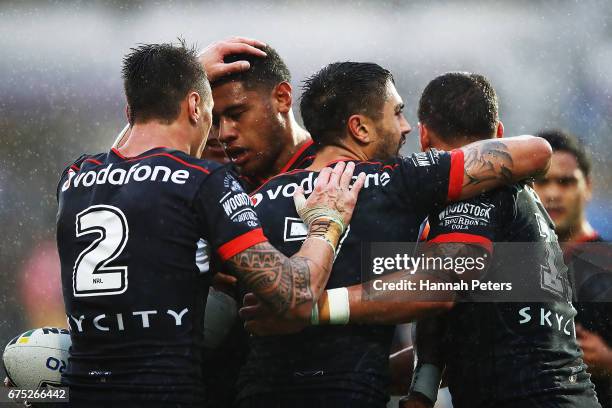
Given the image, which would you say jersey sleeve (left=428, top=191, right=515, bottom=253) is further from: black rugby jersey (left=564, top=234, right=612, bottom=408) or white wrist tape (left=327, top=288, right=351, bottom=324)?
black rugby jersey (left=564, top=234, right=612, bottom=408)

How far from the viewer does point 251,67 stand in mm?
4883

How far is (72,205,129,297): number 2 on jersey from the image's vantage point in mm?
3098

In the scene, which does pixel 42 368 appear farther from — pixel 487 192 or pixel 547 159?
pixel 547 159

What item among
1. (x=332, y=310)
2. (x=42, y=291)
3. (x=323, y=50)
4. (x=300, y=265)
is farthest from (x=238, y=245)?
(x=323, y=50)

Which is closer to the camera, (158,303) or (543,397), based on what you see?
(158,303)

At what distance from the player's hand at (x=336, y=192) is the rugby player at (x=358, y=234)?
5cm

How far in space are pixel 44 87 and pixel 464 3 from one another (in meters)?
6.09

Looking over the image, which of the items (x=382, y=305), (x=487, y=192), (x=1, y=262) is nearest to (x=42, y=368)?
(x=382, y=305)

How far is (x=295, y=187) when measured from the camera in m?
3.56

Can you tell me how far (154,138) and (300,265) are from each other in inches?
31.5

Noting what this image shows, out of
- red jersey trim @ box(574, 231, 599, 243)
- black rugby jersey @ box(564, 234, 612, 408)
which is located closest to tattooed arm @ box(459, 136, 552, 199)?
black rugby jersey @ box(564, 234, 612, 408)

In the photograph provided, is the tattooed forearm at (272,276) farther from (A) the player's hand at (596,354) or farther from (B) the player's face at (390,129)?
(A) the player's hand at (596,354)

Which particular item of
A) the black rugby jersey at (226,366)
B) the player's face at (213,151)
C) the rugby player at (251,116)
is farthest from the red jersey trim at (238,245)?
the player's face at (213,151)

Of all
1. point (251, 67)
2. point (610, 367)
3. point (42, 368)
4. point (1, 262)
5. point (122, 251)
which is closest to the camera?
point (122, 251)
